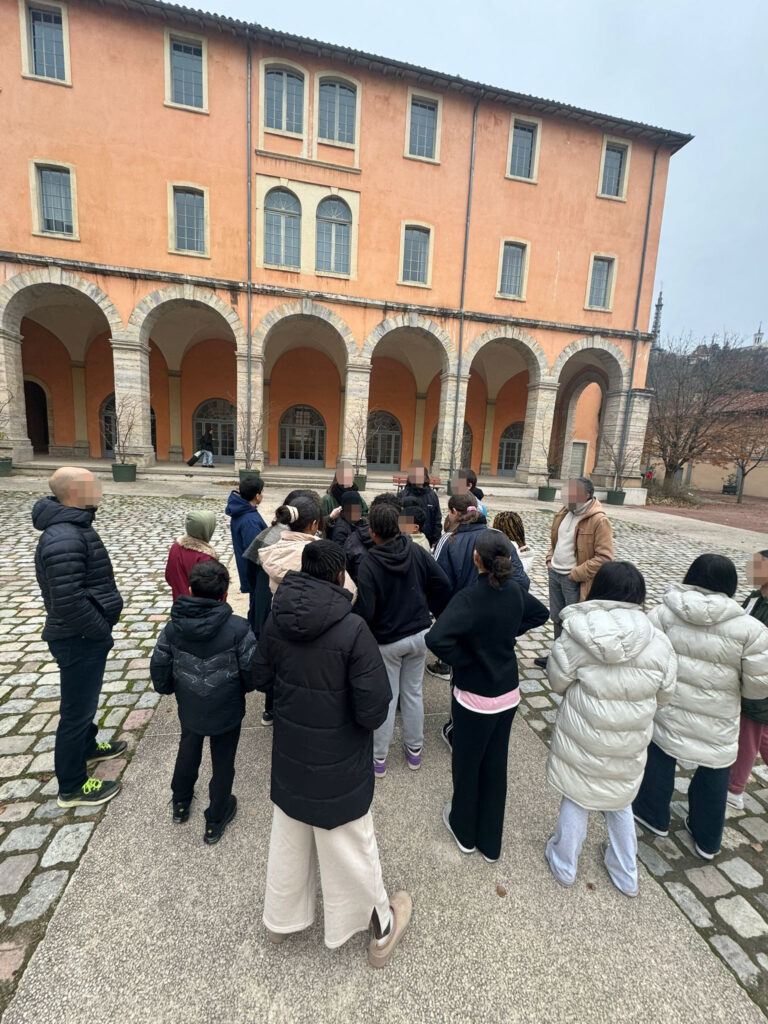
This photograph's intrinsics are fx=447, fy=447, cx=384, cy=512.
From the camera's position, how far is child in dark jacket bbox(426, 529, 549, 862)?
226 centimetres

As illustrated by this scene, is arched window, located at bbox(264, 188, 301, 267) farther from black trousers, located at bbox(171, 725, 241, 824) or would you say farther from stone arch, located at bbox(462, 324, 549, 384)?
black trousers, located at bbox(171, 725, 241, 824)

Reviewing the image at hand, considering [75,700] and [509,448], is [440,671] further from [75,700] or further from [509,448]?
[509,448]

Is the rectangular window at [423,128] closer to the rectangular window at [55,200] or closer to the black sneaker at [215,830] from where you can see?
the rectangular window at [55,200]

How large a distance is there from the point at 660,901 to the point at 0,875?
3288mm

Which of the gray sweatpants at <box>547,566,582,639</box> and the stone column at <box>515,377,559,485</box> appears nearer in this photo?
the gray sweatpants at <box>547,566,582,639</box>

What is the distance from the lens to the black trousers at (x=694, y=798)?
2.47 meters

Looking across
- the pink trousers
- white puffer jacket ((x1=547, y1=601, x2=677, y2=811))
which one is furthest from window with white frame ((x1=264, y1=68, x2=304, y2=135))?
the pink trousers

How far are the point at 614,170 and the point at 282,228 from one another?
15074mm

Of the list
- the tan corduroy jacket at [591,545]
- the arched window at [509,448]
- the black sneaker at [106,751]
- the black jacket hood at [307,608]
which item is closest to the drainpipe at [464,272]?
the arched window at [509,448]

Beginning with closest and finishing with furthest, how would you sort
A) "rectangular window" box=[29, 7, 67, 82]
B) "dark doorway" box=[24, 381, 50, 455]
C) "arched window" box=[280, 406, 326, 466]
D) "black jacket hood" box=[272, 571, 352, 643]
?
"black jacket hood" box=[272, 571, 352, 643], "rectangular window" box=[29, 7, 67, 82], "dark doorway" box=[24, 381, 50, 455], "arched window" box=[280, 406, 326, 466]

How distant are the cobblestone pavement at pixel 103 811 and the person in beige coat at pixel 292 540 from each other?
1.68 metres

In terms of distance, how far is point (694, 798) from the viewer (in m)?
2.55

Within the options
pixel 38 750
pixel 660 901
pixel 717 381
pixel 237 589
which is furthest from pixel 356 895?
pixel 717 381

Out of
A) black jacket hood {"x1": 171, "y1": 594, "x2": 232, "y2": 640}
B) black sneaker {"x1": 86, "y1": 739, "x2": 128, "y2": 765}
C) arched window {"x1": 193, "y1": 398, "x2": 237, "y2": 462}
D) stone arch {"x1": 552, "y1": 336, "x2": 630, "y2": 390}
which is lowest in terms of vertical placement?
black sneaker {"x1": 86, "y1": 739, "x2": 128, "y2": 765}
